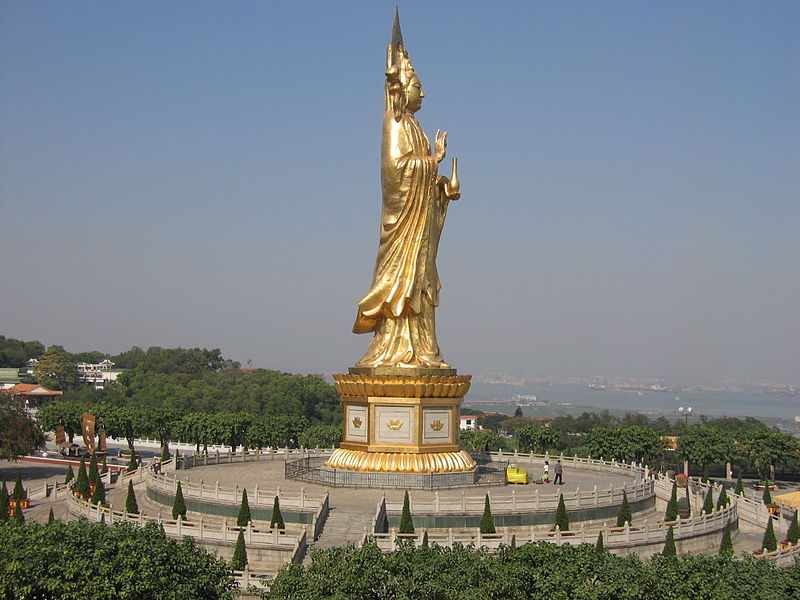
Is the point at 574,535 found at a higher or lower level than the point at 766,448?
lower

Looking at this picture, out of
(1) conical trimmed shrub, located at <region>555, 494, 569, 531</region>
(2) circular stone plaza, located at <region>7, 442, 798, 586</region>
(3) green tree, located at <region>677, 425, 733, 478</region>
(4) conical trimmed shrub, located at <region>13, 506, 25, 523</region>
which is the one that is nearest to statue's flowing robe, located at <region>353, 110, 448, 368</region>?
(2) circular stone plaza, located at <region>7, 442, 798, 586</region>

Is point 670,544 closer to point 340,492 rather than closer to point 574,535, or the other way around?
point 574,535

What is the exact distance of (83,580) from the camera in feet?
42.3

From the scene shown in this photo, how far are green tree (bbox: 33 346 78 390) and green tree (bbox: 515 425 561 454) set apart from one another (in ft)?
207

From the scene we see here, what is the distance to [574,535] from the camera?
20938 mm

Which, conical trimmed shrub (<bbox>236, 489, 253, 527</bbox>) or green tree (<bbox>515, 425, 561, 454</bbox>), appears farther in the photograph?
green tree (<bbox>515, 425, 561, 454</bbox>)

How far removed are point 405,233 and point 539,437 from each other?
1991cm

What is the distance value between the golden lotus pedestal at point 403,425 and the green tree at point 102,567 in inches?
553

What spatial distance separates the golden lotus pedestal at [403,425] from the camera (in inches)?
1094

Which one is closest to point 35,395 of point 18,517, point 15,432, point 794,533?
point 15,432

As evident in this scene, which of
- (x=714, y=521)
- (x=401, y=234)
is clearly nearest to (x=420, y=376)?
(x=401, y=234)

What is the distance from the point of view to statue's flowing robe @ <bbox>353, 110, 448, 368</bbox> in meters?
29.6

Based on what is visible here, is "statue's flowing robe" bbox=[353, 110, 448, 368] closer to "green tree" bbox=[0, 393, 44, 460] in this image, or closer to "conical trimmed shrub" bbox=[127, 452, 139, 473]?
"conical trimmed shrub" bbox=[127, 452, 139, 473]

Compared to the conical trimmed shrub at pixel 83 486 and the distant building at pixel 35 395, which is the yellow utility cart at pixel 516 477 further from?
the distant building at pixel 35 395
